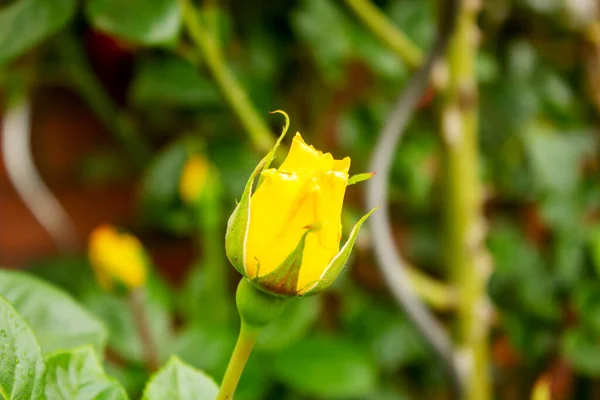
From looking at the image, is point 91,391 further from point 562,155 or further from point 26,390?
point 562,155

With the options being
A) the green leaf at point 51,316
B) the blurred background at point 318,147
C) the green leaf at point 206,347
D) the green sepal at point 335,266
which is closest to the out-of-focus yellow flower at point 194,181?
the blurred background at point 318,147

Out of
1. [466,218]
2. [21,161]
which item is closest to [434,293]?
[466,218]

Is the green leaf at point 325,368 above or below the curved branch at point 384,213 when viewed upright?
below

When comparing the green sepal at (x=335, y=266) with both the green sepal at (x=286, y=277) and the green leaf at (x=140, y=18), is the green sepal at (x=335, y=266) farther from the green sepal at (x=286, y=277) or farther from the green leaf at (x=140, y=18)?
the green leaf at (x=140, y=18)

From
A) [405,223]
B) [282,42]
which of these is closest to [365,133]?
[282,42]

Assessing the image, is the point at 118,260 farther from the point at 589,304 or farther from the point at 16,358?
the point at 589,304
